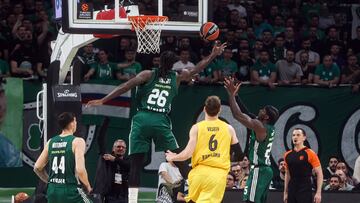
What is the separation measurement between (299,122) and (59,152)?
907 centimetres

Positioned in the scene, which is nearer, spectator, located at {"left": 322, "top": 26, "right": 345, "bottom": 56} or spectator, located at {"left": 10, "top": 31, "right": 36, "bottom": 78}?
spectator, located at {"left": 10, "top": 31, "right": 36, "bottom": 78}

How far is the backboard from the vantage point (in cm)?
1633

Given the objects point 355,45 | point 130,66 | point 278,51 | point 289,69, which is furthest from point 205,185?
point 355,45

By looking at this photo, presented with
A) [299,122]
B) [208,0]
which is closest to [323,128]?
[299,122]

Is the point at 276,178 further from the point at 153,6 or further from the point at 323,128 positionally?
the point at 153,6

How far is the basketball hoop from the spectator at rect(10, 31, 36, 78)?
16.0 feet

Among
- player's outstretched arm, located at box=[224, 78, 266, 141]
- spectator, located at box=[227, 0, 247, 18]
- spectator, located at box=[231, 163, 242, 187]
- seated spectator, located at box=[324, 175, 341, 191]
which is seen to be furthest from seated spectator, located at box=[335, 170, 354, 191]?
spectator, located at box=[227, 0, 247, 18]

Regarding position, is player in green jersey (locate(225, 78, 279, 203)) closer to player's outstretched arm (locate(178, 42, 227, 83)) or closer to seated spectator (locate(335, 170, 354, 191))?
player's outstretched arm (locate(178, 42, 227, 83))

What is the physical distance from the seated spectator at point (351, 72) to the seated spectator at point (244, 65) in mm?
2055

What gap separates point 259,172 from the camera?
15805 mm

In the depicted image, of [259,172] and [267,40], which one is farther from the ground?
[267,40]

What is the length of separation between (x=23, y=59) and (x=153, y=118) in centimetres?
670

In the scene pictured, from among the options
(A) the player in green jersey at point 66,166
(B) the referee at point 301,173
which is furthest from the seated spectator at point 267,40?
(A) the player in green jersey at point 66,166

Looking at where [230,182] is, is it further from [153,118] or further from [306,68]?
[306,68]
